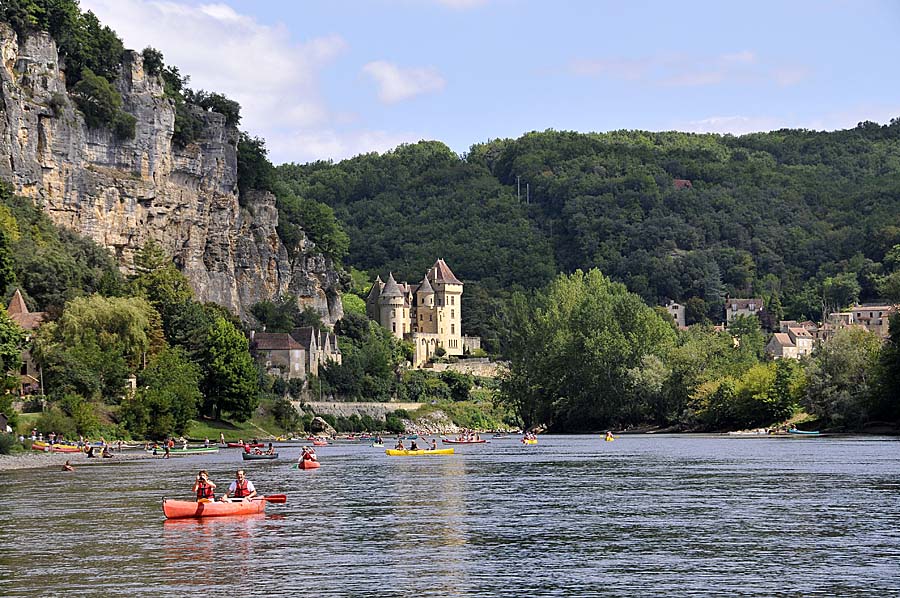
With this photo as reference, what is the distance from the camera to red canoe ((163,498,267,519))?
42.6m

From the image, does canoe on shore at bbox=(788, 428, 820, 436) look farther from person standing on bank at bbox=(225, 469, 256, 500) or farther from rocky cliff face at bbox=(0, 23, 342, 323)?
rocky cliff face at bbox=(0, 23, 342, 323)

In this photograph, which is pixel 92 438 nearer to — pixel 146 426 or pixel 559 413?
pixel 146 426

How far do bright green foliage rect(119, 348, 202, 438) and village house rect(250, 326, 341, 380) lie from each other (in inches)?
1430

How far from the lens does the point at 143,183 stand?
14100 centimetres

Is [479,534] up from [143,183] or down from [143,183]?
down

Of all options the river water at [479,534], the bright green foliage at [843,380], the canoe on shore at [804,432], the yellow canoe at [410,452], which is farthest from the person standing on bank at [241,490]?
the canoe on shore at [804,432]

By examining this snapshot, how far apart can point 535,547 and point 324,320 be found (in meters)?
144

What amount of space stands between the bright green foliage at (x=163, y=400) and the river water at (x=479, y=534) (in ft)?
99.0

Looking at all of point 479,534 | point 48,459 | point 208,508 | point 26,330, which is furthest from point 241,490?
point 26,330

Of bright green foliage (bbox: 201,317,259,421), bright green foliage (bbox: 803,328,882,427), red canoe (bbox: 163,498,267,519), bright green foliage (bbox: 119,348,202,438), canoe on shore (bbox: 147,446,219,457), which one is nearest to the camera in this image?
red canoe (bbox: 163,498,267,519)

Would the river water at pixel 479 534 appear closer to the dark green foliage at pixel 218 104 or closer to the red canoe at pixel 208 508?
the red canoe at pixel 208 508

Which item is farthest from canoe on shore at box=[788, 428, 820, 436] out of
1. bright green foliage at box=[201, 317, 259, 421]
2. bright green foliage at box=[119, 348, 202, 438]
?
bright green foliage at box=[119, 348, 202, 438]

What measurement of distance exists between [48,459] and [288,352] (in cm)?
7188

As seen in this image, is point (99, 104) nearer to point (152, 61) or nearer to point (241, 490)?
point (152, 61)
